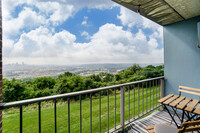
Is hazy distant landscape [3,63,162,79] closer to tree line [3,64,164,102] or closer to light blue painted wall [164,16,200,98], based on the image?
tree line [3,64,164,102]

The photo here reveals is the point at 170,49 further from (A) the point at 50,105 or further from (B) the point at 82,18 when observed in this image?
(B) the point at 82,18

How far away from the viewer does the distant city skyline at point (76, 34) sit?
17.3 feet

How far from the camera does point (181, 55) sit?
132 inches

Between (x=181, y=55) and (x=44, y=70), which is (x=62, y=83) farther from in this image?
(x=181, y=55)

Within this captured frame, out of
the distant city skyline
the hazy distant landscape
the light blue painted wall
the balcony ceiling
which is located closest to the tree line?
the hazy distant landscape

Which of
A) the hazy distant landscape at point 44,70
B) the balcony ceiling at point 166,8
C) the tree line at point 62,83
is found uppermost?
the balcony ceiling at point 166,8

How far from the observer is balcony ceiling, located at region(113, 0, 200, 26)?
91.3 inches

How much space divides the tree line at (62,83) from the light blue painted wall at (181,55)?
3117mm

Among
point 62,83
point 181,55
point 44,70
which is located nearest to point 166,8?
point 181,55

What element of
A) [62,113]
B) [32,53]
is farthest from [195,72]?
[32,53]

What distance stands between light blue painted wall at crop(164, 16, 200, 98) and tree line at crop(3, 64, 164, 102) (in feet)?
10.2

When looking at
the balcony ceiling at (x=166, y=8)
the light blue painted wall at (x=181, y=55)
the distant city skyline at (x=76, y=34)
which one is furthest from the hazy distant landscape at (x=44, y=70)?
the balcony ceiling at (x=166, y=8)

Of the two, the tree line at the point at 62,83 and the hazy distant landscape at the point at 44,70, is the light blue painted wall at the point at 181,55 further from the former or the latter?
the hazy distant landscape at the point at 44,70

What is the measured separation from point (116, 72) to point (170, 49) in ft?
12.5
